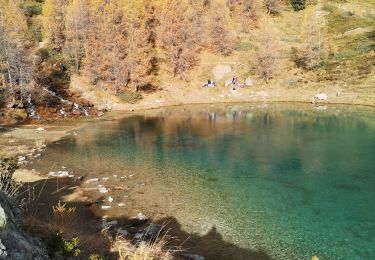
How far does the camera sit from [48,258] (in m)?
9.36

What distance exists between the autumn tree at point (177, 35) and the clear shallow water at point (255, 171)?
28.0m

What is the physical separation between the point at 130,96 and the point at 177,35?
2023 centimetres

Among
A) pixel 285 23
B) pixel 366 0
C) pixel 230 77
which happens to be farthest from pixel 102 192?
pixel 366 0

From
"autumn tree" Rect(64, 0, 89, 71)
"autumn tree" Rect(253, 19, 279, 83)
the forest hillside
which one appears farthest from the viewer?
"autumn tree" Rect(253, 19, 279, 83)

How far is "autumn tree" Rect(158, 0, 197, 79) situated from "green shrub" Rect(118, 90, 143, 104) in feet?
45.4

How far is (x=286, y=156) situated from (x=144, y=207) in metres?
19.6

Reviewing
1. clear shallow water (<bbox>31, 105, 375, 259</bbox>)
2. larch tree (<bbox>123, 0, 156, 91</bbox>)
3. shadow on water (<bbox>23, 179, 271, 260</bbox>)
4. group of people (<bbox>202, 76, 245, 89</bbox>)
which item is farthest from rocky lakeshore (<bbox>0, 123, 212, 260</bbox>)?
group of people (<bbox>202, 76, 245, 89</bbox>)

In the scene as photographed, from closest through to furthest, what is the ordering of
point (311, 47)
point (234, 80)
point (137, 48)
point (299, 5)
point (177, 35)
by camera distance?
point (137, 48) → point (234, 80) → point (177, 35) → point (311, 47) → point (299, 5)

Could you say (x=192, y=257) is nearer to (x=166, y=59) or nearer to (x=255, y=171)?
(x=255, y=171)

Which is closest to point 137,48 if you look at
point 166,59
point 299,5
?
point 166,59

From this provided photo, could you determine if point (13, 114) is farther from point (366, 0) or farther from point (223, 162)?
point (366, 0)

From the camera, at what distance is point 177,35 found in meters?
88.7

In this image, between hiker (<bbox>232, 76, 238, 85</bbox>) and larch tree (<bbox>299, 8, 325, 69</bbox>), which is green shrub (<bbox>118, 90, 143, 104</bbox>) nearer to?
hiker (<bbox>232, 76, 238, 85</bbox>)

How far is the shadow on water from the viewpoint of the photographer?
17697 mm
